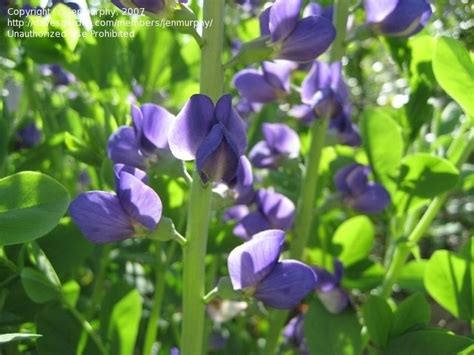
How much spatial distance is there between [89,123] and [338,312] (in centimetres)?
52

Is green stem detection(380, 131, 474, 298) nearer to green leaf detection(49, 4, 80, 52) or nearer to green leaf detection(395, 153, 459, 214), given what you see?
green leaf detection(395, 153, 459, 214)

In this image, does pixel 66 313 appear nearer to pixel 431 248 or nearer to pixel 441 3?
pixel 441 3

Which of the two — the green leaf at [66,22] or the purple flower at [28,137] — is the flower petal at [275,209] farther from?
the purple flower at [28,137]

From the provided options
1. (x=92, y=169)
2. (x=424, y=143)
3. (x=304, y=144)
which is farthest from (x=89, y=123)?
(x=424, y=143)

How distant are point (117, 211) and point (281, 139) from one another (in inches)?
19.7

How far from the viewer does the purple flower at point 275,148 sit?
1.36 meters

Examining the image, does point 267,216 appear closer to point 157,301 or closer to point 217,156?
point 157,301

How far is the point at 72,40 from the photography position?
120 centimetres

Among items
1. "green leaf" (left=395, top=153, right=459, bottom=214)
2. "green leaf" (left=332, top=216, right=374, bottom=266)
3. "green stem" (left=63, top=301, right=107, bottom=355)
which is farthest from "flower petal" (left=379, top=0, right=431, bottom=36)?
"green stem" (left=63, top=301, right=107, bottom=355)

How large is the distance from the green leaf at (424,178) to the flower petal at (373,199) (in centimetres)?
3

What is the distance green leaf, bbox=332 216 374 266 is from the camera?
1311 millimetres

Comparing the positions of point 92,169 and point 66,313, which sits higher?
point 92,169

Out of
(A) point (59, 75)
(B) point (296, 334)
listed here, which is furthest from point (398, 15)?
(A) point (59, 75)

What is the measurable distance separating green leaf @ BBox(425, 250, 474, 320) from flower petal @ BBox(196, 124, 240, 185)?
0.39 meters
